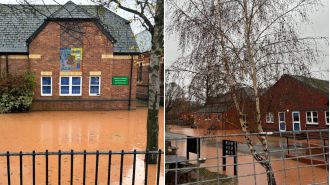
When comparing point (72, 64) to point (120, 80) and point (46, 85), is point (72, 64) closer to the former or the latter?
point (46, 85)

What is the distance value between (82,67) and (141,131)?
3711 millimetres

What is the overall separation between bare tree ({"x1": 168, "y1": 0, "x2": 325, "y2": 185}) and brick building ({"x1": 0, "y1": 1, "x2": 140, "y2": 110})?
24.1ft

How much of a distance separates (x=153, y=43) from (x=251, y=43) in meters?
1.21

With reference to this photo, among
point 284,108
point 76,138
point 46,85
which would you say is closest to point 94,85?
point 46,85

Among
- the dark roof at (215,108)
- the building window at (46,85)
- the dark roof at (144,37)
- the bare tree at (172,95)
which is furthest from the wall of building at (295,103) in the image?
the building window at (46,85)

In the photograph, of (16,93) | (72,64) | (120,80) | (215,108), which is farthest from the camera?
(120,80)

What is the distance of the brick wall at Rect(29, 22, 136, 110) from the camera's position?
9461mm

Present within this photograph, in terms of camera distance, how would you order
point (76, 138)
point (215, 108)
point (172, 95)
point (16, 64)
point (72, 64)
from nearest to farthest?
point (172, 95), point (215, 108), point (76, 138), point (16, 64), point (72, 64)

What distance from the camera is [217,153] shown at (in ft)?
5.81

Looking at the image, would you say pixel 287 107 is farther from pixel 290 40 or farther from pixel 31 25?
pixel 31 25

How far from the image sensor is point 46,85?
959 centimetres

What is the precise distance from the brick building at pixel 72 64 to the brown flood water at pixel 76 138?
43 cm

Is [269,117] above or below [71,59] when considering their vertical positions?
below

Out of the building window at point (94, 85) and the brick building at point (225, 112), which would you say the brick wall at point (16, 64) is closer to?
the building window at point (94, 85)
